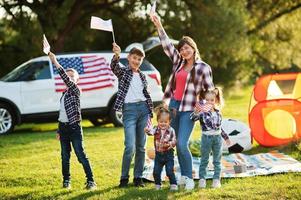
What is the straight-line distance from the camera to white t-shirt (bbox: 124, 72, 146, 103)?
291 inches

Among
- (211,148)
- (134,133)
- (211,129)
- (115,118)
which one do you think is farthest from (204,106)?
(115,118)

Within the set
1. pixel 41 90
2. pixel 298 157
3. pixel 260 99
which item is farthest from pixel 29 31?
pixel 298 157

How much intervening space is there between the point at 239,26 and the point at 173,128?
51.7ft

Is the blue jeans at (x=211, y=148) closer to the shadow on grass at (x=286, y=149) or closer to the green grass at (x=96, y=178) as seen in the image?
the green grass at (x=96, y=178)

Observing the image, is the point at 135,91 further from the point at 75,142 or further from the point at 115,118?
the point at 115,118

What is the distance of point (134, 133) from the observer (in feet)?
24.1

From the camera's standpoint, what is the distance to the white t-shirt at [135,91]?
24.3 ft

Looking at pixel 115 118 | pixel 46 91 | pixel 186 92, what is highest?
pixel 186 92

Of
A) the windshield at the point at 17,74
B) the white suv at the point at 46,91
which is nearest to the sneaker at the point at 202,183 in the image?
the white suv at the point at 46,91

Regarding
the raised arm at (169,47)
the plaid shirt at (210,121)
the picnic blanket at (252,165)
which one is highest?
the raised arm at (169,47)

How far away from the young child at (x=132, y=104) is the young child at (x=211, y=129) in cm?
74

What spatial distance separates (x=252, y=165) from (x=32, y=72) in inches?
281

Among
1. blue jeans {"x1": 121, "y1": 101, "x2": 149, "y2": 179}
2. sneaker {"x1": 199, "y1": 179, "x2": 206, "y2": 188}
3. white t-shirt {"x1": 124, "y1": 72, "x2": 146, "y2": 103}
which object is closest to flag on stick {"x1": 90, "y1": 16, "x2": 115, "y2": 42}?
white t-shirt {"x1": 124, "y1": 72, "x2": 146, "y2": 103}

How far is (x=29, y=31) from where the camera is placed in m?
20.1
